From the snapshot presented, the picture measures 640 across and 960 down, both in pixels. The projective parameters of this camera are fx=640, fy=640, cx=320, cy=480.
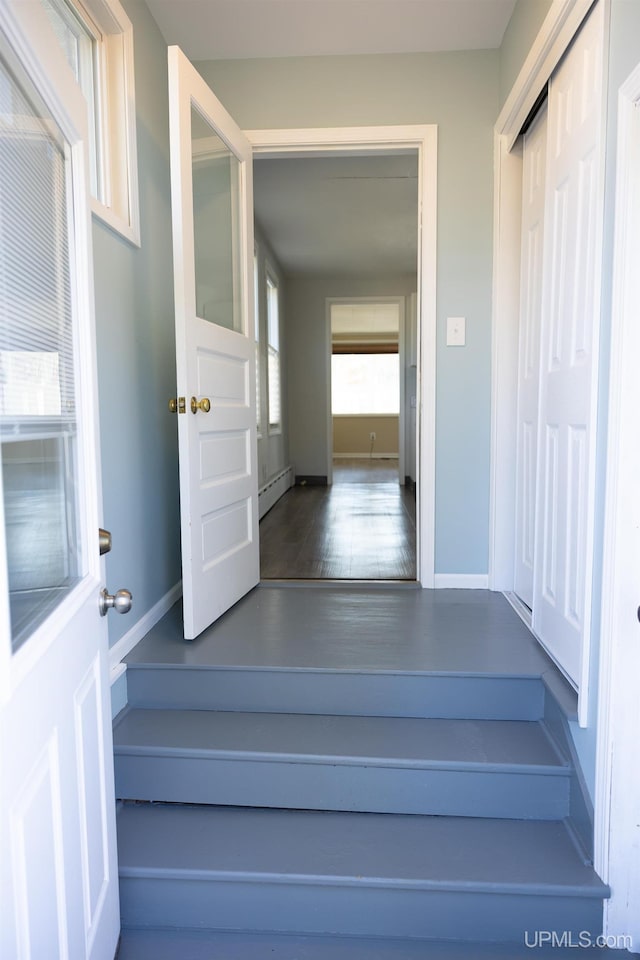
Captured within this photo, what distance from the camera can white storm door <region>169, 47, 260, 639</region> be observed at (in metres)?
2.19

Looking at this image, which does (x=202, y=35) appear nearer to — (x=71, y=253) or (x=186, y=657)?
(x=71, y=253)

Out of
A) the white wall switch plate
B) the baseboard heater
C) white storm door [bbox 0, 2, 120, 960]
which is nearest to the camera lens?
white storm door [bbox 0, 2, 120, 960]

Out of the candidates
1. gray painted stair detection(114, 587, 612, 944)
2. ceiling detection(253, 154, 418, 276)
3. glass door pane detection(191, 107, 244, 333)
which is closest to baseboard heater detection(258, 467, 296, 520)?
ceiling detection(253, 154, 418, 276)

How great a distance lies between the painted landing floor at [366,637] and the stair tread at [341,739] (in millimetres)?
156

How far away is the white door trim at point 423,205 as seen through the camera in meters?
2.87

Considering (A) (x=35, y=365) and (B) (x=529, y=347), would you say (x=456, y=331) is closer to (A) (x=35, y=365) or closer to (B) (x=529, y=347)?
(B) (x=529, y=347)

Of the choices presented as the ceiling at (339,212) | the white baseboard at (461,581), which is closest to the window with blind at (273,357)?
the ceiling at (339,212)

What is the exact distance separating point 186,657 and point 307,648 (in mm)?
411

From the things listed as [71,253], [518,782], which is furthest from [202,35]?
[518,782]

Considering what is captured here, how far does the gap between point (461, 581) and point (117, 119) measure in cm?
236

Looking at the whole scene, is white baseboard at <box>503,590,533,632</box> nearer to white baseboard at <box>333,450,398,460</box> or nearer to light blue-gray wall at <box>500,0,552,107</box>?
light blue-gray wall at <box>500,0,552,107</box>

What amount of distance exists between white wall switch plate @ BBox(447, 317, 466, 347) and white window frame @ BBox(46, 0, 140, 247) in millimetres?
1423

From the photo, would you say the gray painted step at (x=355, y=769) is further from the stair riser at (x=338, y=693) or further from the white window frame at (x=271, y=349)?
the white window frame at (x=271, y=349)

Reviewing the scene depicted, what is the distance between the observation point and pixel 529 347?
263 cm
